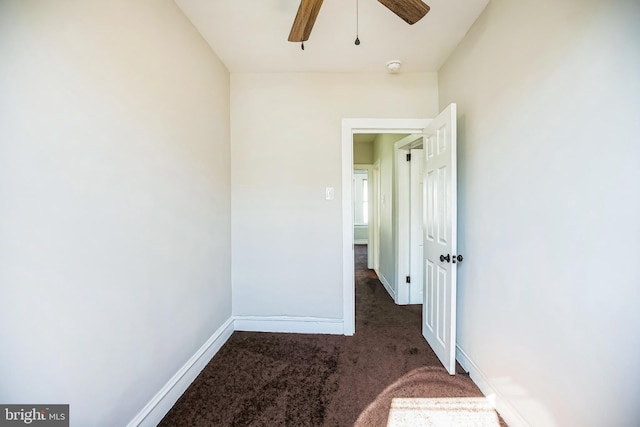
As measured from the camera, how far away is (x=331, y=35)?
2082mm

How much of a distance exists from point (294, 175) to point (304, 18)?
4.77 ft

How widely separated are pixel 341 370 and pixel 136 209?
5.85 feet

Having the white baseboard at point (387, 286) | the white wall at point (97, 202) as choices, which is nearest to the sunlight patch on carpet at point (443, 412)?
the white wall at point (97, 202)

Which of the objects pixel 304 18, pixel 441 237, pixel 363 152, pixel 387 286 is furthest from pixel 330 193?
pixel 363 152

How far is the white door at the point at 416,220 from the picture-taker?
137 inches

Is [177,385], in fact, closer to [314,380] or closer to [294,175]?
[314,380]

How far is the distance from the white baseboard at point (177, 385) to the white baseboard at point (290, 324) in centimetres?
30

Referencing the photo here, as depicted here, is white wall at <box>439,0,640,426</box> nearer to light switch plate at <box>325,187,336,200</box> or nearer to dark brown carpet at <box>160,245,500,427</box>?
dark brown carpet at <box>160,245,500,427</box>

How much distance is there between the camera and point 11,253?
2.93ft

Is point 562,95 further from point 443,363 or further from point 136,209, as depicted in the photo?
point 136,209

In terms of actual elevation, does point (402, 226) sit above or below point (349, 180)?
below

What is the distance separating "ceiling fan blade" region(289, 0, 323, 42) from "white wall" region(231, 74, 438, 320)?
112 cm

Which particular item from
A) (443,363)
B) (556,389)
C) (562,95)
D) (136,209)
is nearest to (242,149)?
(136,209)

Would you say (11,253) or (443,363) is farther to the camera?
(443,363)
